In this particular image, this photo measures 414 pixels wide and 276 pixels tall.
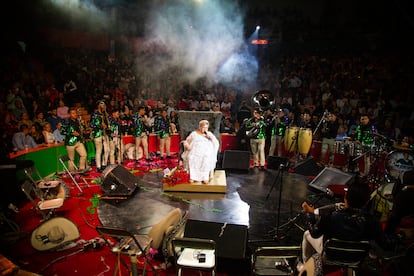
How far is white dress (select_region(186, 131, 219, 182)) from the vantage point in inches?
311

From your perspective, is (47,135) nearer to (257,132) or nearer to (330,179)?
(257,132)

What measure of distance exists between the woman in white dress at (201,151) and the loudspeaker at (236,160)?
2.03 metres

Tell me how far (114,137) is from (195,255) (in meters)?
6.88

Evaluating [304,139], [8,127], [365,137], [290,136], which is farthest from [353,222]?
[8,127]

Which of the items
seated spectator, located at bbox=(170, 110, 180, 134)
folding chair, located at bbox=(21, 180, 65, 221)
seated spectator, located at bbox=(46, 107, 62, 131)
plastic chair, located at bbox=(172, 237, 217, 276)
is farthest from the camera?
seated spectator, located at bbox=(46, 107, 62, 131)

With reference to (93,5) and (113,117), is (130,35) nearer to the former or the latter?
(93,5)

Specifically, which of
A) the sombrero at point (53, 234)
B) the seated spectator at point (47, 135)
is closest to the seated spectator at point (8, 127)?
the seated spectator at point (47, 135)

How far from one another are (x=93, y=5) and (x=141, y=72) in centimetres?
421

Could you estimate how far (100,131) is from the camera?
9.82m

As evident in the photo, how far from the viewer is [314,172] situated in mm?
9969

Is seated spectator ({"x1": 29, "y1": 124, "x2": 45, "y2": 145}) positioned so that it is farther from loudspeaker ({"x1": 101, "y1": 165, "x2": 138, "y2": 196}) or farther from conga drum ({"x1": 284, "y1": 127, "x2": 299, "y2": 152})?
conga drum ({"x1": 284, "y1": 127, "x2": 299, "y2": 152})

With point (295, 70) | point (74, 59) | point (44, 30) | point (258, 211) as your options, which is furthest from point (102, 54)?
point (258, 211)

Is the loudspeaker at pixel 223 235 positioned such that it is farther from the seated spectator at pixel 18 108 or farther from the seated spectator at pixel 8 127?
the seated spectator at pixel 18 108

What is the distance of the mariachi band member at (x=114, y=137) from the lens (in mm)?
10031
